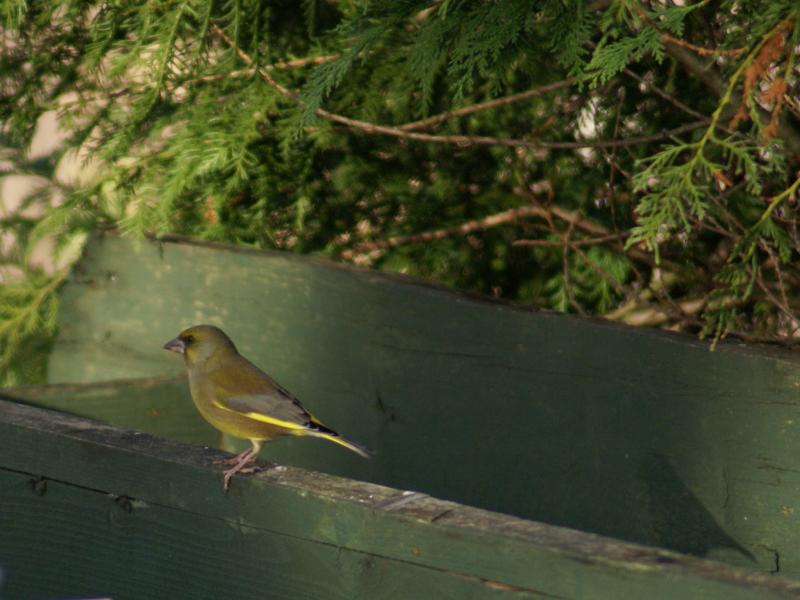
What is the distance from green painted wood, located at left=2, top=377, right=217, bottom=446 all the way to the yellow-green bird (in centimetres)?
36

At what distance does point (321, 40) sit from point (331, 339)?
0.74 m

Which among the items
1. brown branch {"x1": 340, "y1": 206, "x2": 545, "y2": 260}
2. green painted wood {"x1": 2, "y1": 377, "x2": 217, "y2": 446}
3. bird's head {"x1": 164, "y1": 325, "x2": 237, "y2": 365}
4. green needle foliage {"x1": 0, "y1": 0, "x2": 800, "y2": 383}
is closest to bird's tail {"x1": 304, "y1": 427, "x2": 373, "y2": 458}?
bird's head {"x1": 164, "y1": 325, "x2": 237, "y2": 365}

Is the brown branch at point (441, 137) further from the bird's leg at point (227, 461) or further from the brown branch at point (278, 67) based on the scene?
the bird's leg at point (227, 461)

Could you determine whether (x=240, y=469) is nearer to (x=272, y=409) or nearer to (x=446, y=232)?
(x=272, y=409)

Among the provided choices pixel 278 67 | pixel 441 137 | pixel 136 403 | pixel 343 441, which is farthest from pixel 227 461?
pixel 278 67

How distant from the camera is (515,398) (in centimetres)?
281

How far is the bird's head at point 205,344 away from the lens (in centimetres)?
288

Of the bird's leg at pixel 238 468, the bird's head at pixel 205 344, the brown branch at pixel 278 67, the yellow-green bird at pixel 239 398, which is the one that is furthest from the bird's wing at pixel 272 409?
the brown branch at pixel 278 67

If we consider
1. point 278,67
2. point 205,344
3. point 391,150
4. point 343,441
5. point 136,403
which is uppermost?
point 278,67

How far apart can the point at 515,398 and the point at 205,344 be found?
700 mm

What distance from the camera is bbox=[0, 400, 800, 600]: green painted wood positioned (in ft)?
5.34

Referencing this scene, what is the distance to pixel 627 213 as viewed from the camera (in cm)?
332

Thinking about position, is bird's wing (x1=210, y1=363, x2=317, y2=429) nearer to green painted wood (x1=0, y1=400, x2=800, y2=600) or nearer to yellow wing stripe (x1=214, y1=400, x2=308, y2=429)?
yellow wing stripe (x1=214, y1=400, x2=308, y2=429)

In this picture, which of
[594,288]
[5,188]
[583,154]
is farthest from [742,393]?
[5,188]
